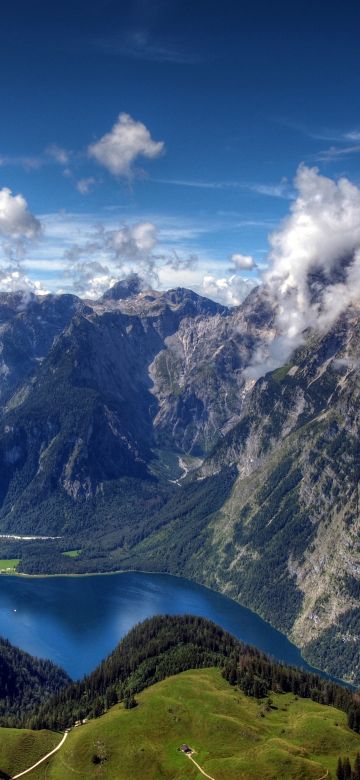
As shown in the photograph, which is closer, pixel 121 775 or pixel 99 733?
pixel 121 775

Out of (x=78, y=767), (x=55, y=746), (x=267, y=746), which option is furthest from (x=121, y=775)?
(x=267, y=746)

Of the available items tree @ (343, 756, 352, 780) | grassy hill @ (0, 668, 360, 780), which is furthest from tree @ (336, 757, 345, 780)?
grassy hill @ (0, 668, 360, 780)

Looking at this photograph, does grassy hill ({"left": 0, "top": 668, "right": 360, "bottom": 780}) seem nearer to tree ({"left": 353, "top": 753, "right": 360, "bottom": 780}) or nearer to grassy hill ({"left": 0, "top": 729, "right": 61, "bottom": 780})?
grassy hill ({"left": 0, "top": 729, "right": 61, "bottom": 780})

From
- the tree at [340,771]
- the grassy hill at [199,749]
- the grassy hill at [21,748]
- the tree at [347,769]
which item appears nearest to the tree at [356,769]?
the tree at [347,769]

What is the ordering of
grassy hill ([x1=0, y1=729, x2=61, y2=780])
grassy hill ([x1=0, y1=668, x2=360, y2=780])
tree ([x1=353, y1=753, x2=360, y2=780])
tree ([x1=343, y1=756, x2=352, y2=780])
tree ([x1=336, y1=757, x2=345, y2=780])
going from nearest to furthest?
tree ([x1=353, y1=753, x2=360, y2=780]) → tree ([x1=343, y1=756, x2=352, y2=780]) → tree ([x1=336, y1=757, x2=345, y2=780]) → grassy hill ([x1=0, y1=668, x2=360, y2=780]) → grassy hill ([x1=0, y1=729, x2=61, y2=780])

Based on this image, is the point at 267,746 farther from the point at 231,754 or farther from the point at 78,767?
the point at 78,767

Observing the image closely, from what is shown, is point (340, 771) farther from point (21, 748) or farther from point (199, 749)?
point (21, 748)

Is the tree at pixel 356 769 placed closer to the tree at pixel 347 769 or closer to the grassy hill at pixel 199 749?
the tree at pixel 347 769

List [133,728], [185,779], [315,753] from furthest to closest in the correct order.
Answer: [133,728]
[315,753]
[185,779]
